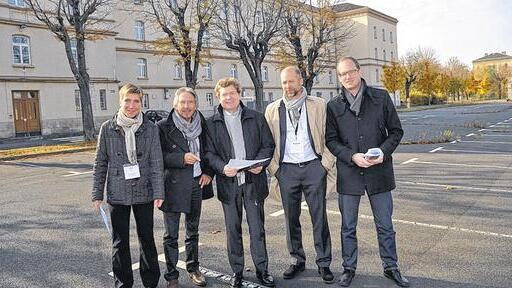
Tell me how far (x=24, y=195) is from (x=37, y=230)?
363cm


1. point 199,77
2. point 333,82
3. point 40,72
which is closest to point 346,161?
point 40,72

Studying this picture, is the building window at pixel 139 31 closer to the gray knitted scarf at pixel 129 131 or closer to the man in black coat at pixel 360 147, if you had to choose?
the gray knitted scarf at pixel 129 131

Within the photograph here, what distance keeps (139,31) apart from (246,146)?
39.1 meters

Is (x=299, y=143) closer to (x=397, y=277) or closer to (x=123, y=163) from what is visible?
(x=397, y=277)

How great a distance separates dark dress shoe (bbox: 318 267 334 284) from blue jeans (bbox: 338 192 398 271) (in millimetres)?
162

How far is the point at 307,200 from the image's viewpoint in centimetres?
489

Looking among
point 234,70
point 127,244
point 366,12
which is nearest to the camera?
point 127,244

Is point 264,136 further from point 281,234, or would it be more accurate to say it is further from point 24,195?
point 24,195

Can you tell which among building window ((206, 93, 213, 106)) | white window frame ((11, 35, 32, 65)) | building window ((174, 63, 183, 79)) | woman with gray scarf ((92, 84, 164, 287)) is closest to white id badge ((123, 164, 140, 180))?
woman with gray scarf ((92, 84, 164, 287))

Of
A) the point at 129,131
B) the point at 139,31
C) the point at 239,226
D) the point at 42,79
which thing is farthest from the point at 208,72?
the point at 129,131

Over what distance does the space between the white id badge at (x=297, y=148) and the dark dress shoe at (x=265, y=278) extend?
1229 mm

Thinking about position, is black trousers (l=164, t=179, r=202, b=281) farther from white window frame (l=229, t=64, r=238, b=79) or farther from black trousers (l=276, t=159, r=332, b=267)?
white window frame (l=229, t=64, r=238, b=79)

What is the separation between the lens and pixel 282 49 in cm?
3212

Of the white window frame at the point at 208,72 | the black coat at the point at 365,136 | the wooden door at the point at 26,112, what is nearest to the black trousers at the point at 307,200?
the black coat at the point at 365,136
